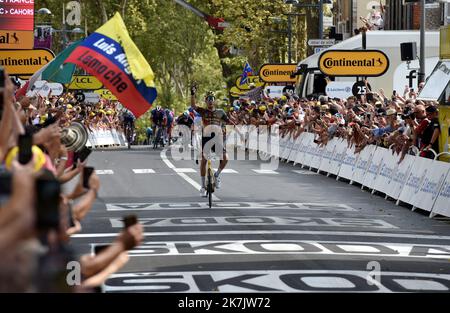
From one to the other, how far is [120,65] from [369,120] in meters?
20.2

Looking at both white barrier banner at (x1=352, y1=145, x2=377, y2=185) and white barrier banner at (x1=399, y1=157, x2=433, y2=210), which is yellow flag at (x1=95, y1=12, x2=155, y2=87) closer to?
white barrier banner at (x1=399, y1=157, x2=433, y2=210)

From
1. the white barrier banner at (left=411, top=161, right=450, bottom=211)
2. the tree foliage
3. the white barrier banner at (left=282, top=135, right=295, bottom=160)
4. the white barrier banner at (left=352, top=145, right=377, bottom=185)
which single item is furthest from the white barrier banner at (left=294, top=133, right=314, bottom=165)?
the tree foliage

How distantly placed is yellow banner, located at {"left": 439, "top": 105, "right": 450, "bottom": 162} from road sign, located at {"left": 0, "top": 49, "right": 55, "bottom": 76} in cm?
1206

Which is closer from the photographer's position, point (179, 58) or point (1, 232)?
point (1, 232)

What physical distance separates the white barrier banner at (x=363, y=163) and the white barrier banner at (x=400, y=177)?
7.91ft

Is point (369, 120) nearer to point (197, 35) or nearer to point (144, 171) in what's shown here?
point (144, 171)

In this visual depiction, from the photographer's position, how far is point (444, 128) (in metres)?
22.1

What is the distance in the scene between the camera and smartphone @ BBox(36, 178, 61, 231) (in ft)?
11.6

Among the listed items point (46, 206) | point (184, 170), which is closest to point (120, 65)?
point (46, 206)

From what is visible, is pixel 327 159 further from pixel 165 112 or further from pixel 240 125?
pixel 165 112

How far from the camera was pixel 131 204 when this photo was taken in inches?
930

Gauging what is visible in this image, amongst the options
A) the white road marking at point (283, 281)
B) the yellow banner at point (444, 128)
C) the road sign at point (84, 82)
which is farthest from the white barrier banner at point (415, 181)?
the road sign at point (84, 82)
